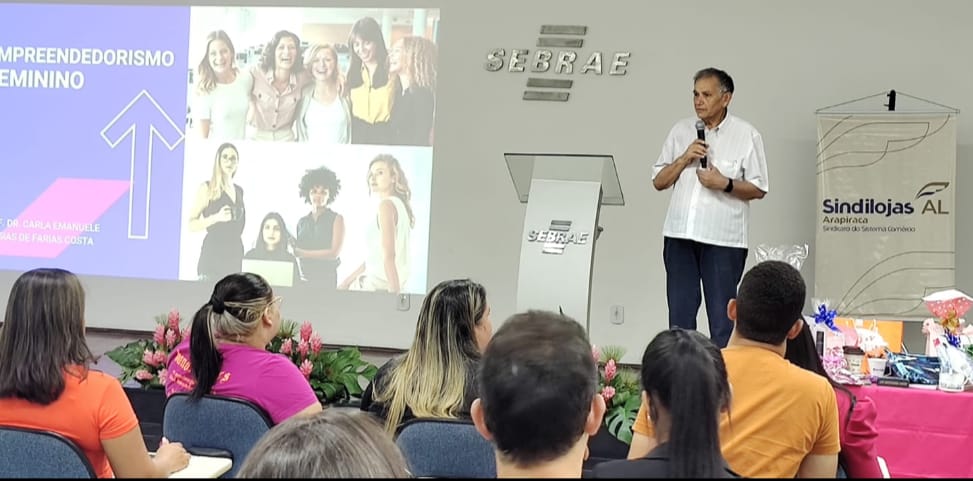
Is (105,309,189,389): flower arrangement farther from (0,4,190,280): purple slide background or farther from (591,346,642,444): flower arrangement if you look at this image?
(0,4,190,280): purple slide background

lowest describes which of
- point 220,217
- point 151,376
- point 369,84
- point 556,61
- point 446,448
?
point 151,376

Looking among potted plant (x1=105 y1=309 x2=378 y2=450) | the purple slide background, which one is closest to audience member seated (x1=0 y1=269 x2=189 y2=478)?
potted plant (x1=105 y1=309 x2=378 y2=450)

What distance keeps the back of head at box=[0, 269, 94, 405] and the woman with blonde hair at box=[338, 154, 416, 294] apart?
12.9ft

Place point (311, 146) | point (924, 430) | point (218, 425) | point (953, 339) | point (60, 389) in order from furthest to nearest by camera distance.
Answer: point (311, 146) → point (953, 339) → point (924, 430) → point (218, 425) → point (60, 389)

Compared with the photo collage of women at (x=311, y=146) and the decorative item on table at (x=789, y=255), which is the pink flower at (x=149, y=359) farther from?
the decorative item on table at (x=789, y=255)

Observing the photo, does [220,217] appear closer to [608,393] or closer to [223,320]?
[608,393]

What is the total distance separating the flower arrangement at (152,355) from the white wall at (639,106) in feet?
6.78

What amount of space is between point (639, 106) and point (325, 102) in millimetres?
1992

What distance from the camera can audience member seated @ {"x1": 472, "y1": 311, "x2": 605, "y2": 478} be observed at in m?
1.29

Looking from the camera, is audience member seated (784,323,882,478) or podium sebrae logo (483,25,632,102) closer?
audience member seated (784,323,882,478)

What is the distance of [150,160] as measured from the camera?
6.07m

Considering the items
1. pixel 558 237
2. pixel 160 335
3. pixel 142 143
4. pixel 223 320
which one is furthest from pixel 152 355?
pixel 142 143

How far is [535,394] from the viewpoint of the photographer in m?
1.30

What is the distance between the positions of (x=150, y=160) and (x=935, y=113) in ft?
15.8
